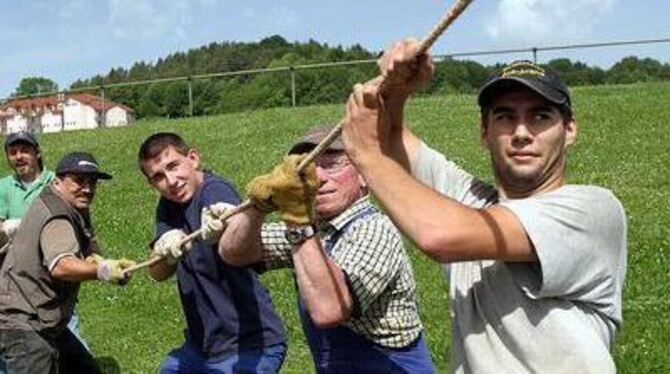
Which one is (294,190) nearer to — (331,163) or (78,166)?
(331,163)

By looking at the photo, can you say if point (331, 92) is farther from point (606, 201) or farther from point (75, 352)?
point (606, 201)

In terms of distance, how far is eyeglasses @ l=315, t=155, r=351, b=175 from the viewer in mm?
4008

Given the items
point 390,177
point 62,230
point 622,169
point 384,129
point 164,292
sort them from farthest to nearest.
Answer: point 622,169 → point 164,292 → point 62,230 → point 384,129 → point 390,177

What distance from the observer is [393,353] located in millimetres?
3949

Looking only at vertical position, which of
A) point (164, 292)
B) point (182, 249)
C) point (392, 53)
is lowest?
point (164, 292)

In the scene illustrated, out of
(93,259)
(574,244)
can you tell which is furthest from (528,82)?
(93,259)

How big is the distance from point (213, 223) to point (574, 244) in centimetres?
198

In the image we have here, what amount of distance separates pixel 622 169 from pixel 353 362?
12409mm

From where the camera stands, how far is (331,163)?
13.2 feet

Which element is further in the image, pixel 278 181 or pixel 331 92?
pixel 331 92

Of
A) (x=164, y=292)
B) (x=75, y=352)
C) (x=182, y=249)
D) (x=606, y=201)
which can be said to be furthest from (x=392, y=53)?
(x=164, y=292)

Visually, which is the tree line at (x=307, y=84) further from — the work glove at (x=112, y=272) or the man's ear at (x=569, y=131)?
the man's ear at (x=569, y=131)

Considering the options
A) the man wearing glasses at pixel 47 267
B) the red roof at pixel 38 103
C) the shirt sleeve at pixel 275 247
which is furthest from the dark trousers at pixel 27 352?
the red roof at pixel 38 103

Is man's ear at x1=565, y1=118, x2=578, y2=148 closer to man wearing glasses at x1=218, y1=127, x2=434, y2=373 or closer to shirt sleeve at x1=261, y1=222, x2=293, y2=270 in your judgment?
man wearing glasses at x1=218, y1=127, x2=434, y2=373
